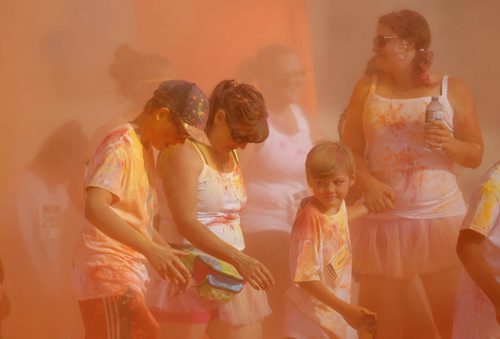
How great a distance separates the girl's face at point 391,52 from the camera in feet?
10.4

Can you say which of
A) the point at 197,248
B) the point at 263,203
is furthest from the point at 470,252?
the point at 197,248

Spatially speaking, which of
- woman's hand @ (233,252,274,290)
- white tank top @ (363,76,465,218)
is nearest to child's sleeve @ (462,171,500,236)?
white tank top @ (363,76,465,218)

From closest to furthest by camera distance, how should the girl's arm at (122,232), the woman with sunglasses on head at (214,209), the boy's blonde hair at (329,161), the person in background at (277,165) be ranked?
the girl's arm at (122,232) → the woman with sunglasses on head at (214,209) → the boy's blonde hair at (329,161) → the person in background at (277,165)

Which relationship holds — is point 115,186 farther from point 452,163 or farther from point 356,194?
point 452,163

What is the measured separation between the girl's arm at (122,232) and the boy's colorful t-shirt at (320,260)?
41 centimetres

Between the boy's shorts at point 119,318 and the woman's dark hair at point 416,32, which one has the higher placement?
the woman's dark hair at point 416,32

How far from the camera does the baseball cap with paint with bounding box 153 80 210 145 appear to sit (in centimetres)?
283

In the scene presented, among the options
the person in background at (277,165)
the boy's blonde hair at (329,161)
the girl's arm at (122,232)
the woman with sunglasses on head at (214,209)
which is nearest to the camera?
the girl's arm at (122,232)

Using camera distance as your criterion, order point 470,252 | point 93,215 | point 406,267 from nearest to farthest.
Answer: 1. point 93,215
2. point 470,252
3. point 406,267

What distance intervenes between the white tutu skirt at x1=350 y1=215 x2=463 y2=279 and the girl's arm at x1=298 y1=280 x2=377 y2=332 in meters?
0.26

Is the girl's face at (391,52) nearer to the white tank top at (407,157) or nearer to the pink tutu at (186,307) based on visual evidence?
the white tank top at (407,157)

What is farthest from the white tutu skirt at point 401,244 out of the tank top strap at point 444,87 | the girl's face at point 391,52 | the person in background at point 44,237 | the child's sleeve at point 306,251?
the person in background at point 44,237

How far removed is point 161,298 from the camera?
2.82 m

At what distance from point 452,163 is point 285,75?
0.66 m
